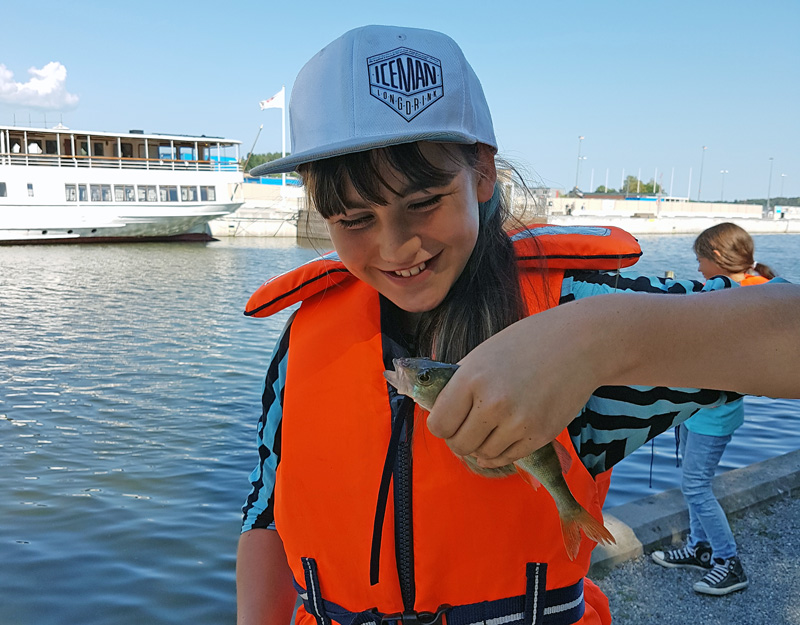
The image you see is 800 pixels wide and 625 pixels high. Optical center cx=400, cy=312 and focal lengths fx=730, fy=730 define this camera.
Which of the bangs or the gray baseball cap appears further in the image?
the bangs

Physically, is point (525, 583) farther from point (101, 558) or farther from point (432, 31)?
point (101, 558)

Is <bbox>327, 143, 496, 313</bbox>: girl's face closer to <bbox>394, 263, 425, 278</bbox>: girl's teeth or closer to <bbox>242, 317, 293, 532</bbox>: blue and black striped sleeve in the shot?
<bbox>394, 263, 425, 278</bbox>: girl's teeth

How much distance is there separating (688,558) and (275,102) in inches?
1766

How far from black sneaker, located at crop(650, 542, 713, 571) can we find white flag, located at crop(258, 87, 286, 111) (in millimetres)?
44321

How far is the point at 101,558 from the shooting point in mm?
6742

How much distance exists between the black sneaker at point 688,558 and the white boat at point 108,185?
36.1 m

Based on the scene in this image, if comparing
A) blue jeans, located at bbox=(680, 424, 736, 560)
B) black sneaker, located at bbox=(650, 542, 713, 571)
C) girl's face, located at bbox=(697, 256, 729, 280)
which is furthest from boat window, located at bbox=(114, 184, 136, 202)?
black sneaker, located at bbox=(650, 542, 713, 571)

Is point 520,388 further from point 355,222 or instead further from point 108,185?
point 108,185

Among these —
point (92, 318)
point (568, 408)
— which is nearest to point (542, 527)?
point (568, 408)

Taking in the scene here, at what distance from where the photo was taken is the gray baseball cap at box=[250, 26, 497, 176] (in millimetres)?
1559

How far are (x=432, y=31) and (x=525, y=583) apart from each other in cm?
135

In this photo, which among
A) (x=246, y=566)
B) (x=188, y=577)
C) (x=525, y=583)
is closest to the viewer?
(x=525, y=583)

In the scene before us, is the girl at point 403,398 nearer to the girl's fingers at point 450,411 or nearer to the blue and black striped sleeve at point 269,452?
the blue and black striped sleeve at point 269,452

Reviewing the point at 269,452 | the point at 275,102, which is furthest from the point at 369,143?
the point at 275,102
